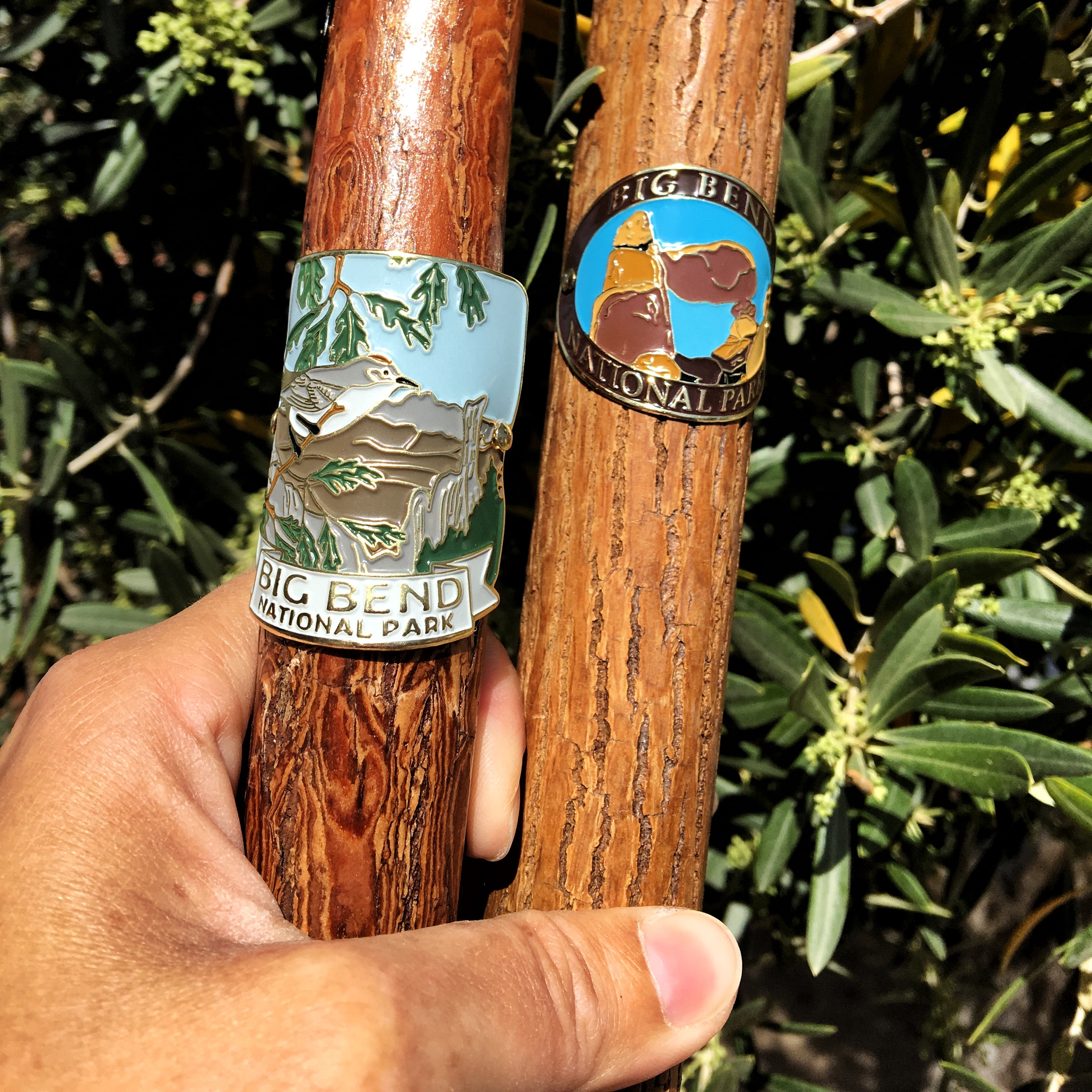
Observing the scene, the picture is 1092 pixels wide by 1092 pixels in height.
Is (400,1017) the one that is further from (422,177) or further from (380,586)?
(422,177)

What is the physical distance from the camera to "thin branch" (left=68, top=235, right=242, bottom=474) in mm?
1348

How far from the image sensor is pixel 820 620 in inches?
43.7

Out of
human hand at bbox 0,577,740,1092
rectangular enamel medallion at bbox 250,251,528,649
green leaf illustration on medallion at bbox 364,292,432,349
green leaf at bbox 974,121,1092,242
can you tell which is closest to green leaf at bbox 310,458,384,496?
rectangular enamel medallion at bbox 250,251,528,649

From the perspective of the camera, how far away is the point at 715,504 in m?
0.79

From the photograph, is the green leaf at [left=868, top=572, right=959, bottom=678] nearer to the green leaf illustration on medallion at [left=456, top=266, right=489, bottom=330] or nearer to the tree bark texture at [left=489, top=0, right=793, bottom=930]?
the tree bark texture at [left=489, top=0, right=793, bottom=930]

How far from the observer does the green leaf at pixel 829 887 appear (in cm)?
104

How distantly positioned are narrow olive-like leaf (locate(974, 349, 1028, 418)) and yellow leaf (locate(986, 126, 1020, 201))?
0.86 ft

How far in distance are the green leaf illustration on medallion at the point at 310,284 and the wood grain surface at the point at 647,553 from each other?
0.24 metres

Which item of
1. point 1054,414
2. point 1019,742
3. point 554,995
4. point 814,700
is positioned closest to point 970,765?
point 1019,742

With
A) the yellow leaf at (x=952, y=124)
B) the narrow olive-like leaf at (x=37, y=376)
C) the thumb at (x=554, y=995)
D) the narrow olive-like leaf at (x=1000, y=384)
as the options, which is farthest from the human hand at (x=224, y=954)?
the yellow leaf at (x=952, y=124)

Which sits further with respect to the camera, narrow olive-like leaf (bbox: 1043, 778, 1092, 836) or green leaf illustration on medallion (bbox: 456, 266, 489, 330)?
narrow olive-like leaf (bbox: 1043, 778, 1092, 836)

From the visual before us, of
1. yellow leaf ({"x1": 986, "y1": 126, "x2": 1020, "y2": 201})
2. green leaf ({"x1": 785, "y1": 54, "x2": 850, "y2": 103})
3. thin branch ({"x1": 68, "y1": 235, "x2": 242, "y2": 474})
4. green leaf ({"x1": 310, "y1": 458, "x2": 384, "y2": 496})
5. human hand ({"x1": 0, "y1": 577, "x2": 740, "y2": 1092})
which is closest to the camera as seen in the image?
human hand ({"x1": 0, "y1": 577, "x2": 740, "y2": 1092})

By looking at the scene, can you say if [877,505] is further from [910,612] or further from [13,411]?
[13,411]

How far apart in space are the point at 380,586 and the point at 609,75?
53cm
